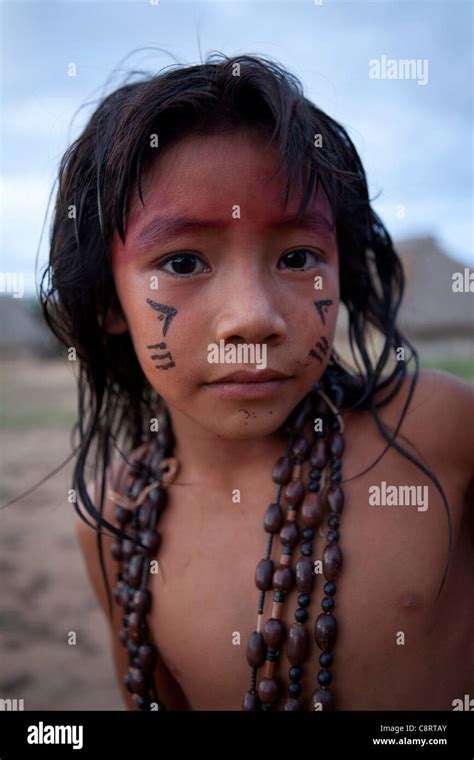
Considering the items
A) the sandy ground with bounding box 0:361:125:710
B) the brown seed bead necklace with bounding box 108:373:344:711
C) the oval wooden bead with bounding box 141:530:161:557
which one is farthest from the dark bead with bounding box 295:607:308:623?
the sandy ground with bounding box 0:361:125:710

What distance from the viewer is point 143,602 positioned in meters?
1.69

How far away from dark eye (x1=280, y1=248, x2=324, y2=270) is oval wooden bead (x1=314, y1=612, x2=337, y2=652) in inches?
31.0

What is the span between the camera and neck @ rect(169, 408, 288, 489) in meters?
1.68

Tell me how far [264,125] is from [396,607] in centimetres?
112

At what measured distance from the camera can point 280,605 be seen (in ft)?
4.94

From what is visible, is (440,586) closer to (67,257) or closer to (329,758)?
(329,758)

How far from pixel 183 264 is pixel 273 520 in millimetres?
646

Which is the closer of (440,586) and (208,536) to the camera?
(440,586)

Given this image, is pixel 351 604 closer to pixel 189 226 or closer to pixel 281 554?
pixel 281 554

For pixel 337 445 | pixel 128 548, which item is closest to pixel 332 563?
pixel 337 445

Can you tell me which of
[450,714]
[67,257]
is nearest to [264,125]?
[67,257]

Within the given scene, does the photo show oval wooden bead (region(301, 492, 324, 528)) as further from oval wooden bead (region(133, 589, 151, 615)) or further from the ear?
the ear

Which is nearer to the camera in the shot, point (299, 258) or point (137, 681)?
point (299, 258)

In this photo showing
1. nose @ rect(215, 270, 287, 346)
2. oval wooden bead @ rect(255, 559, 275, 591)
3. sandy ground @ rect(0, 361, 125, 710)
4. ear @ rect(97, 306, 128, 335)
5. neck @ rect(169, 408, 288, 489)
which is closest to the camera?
nose @ rect(215, 270, 287, 346)
